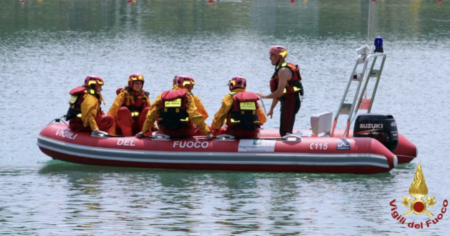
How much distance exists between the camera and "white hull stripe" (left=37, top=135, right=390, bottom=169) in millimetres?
15273

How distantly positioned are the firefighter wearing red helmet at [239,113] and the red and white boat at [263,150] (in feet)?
0.52

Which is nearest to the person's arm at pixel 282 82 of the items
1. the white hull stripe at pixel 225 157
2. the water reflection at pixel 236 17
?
the white hull stripe at pixel 225 157

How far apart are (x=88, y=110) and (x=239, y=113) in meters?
2.31

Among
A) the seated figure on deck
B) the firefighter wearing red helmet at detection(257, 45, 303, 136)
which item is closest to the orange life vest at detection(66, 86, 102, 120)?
the seated figure on deck

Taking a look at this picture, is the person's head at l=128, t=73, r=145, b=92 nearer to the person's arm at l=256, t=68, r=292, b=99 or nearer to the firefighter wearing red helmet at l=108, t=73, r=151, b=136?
the firefighter wearing red helmet at l=108, t=73, r=151, b=136

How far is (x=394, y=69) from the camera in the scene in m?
31.5

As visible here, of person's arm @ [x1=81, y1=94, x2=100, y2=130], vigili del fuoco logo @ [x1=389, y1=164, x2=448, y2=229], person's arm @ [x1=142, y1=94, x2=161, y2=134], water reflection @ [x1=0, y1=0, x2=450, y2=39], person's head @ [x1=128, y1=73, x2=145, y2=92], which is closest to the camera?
vigili del fuoco logo @ [x1=389, y1=164, x2=448, y2=229]

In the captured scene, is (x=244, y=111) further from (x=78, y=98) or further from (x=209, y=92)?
(x=209, y=92)

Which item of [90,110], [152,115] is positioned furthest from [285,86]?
[90,110]

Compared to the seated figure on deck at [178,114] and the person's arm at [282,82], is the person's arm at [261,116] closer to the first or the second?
the person's arm at [282,82]

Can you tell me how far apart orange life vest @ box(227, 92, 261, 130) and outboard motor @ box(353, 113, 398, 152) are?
1.58 metres

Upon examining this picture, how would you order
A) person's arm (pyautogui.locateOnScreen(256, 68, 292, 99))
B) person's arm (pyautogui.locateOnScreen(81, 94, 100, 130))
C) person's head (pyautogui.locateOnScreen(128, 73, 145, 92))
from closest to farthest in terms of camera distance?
person's arm (pyautogui.locateOnScreen(256, 68, 292, 99)), person's arm (pyautogui.locateOnScreen(81, 94, 100, 130)), person's head (pyautogui.locateOnScreen(128, 73, 145, 92))

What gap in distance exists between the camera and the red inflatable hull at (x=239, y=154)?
602 inches

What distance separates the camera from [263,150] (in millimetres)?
15461
